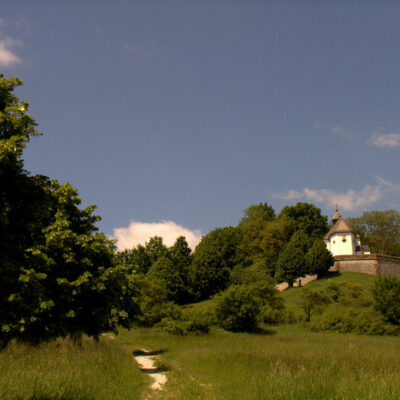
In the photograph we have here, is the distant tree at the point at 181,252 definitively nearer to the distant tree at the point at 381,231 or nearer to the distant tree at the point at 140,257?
the distant tree at the point at 140,257

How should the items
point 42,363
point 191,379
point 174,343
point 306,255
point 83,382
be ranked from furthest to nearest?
1. point 306,255
2. point 174,343
3. point 191,379
4. point 42,363
5. point 83,382

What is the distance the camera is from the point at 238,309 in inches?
1299

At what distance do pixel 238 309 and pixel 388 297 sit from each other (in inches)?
527

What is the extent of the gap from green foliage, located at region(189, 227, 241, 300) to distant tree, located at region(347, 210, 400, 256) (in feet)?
125

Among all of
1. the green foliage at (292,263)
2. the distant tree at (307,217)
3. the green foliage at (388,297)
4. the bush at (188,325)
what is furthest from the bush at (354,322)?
the distant tree at (307,217)

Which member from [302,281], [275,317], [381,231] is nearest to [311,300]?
[275,317]

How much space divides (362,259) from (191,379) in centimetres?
6386

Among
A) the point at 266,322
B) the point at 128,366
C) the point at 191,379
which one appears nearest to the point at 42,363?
the point at 128,366

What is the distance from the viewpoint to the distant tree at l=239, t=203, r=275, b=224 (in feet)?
300

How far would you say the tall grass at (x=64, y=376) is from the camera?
310 inches

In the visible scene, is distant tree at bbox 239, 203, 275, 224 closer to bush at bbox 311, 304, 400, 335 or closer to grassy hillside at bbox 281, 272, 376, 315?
grassy hillside at bbox 281, 272, 376, 315

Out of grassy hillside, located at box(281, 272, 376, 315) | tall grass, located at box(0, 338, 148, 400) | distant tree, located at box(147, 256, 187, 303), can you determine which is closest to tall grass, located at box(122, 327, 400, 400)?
tall grass, located at box(0, 338, 148, 400)

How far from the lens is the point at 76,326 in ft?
51.5

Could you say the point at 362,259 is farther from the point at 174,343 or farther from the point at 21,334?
the point at 21,334
